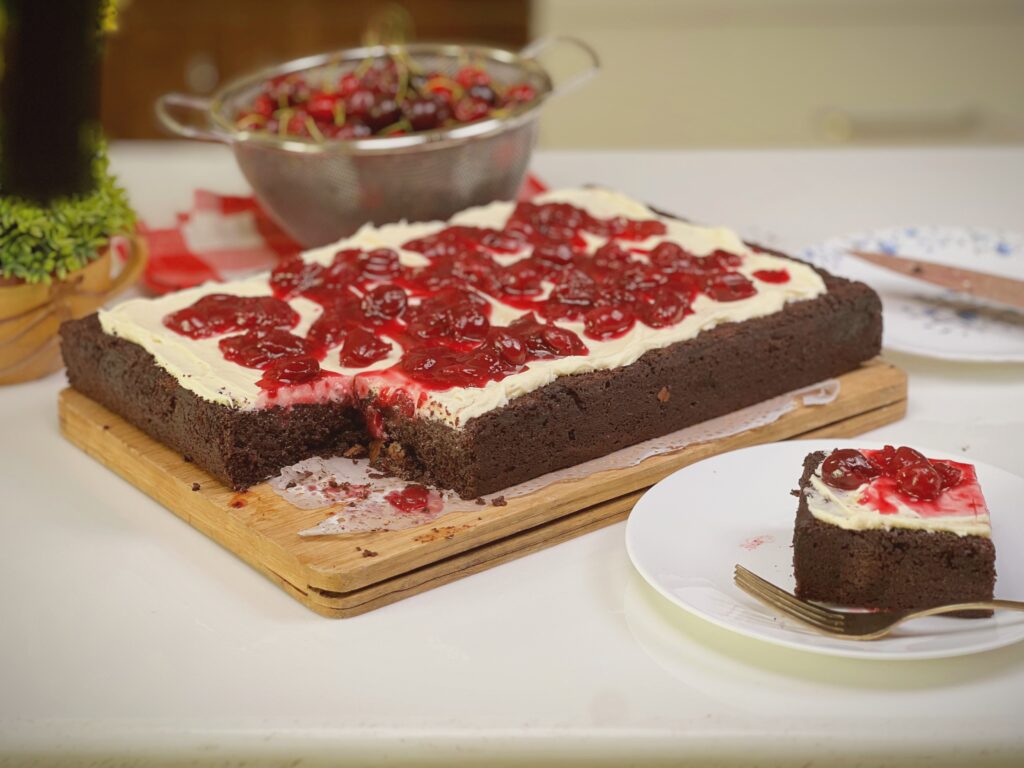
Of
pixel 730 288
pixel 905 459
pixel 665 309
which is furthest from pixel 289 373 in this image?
pixel 905 459

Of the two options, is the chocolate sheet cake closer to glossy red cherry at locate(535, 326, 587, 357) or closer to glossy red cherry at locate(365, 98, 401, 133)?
glossy red cherry at locate(535, 326, 587, 357)

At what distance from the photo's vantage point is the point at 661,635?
4.37 ft

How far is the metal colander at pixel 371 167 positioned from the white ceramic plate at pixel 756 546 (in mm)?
912

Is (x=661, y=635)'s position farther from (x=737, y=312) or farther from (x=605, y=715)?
(x=737, y=312)

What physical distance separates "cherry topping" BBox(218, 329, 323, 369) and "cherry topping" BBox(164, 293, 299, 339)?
1.8 inches

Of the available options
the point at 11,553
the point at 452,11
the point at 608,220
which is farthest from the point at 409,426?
the point at 452,11

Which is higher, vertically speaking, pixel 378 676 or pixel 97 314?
pixel 97 314

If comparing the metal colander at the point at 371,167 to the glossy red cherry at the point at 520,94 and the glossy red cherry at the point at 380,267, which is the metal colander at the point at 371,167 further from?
the glossy red cherry at the point at 380,267

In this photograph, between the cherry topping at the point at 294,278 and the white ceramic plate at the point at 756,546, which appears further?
the cherry topping at the point at 294,278

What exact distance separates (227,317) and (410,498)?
43 centimetres

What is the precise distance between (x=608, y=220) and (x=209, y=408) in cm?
85

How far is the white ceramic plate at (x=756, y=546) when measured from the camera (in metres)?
1.23

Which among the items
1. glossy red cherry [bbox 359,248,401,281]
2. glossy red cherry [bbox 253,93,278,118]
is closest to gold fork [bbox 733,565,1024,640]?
glossy red cherry [bbox 359,248,401,281]

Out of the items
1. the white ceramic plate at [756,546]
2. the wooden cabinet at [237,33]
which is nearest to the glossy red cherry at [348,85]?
the white ceramic plate at [756,546]
